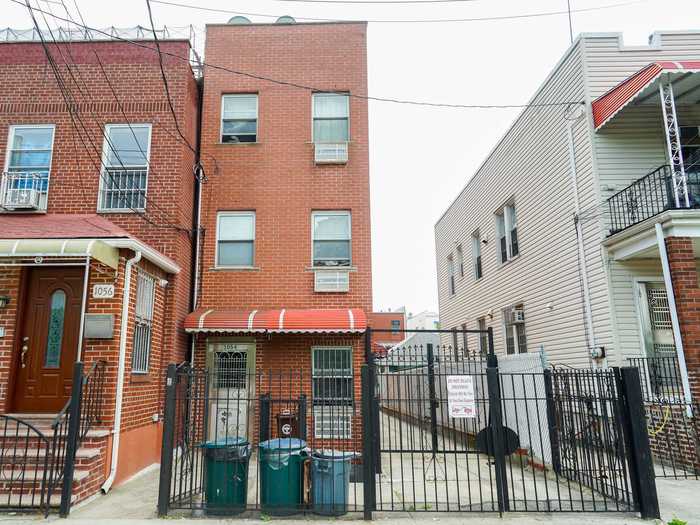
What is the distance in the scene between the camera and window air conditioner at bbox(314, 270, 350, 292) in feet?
35.9

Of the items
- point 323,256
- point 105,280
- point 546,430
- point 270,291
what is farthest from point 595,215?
point 105,280

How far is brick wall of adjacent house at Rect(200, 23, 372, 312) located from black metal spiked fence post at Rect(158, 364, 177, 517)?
4.61m

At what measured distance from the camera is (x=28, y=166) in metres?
10.7

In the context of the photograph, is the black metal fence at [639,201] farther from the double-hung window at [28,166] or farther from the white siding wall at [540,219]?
the double-hung window at [28,166]

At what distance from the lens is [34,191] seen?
10.4m

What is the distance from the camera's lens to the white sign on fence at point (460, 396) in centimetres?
659

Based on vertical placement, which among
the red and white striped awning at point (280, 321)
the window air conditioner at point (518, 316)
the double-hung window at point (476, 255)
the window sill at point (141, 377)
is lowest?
the window sill at point (141, 377)

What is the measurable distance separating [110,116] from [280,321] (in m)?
5.82

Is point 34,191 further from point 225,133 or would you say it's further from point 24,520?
point 24,520

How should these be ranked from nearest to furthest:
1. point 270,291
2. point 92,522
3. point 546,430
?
1. point 92,522
2. point 546,430
3. point 270,291

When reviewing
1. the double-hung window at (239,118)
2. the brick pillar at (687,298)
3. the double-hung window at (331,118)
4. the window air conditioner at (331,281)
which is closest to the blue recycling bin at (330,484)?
the window air conditioner at (331,281)

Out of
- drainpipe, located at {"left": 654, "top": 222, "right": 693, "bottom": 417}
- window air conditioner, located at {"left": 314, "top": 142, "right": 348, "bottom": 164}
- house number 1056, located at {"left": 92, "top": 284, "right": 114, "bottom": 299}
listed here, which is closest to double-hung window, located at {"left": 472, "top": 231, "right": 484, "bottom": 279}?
window air conditioner, located at {"left": 314, "top": 142, "right": 348, "bottom": 164}

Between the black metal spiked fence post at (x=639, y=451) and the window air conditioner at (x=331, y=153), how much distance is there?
7.41m

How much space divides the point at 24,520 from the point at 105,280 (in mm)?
3485
